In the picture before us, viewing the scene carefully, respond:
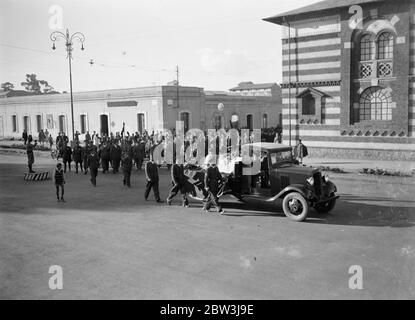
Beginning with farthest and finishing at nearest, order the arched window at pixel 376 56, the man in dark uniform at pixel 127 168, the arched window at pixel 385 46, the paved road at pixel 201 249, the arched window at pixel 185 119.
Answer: the arched window at pixel 185 119, the arched window at pixel 376 56, the arched window at pixel 385 46, the man in dark uniform at pixel 127 168, the paved road at pixel 201 249

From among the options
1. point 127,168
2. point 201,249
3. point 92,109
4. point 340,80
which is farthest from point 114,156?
point 92,109

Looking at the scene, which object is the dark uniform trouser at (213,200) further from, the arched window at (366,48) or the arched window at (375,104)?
the arched window at (366,48)

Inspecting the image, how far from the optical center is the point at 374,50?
2353 cm

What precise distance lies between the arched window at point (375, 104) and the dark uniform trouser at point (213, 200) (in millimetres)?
14040

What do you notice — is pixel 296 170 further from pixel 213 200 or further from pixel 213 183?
pixel 213 200

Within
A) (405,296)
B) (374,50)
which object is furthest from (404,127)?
(405,296)

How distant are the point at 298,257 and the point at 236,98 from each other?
41.2m

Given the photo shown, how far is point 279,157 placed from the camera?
43.4 ft

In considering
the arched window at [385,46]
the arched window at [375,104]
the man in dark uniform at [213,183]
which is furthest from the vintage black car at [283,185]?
the arched window at [385,46]

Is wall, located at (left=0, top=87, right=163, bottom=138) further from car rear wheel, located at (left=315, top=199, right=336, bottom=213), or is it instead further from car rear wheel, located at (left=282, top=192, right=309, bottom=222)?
car rear wheel, located at (left=282, top=192, right=309, bottom=222)

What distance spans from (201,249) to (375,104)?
695 inches

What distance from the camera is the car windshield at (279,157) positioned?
13070mm

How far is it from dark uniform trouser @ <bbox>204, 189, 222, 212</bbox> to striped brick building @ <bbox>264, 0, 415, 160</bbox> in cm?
1367
